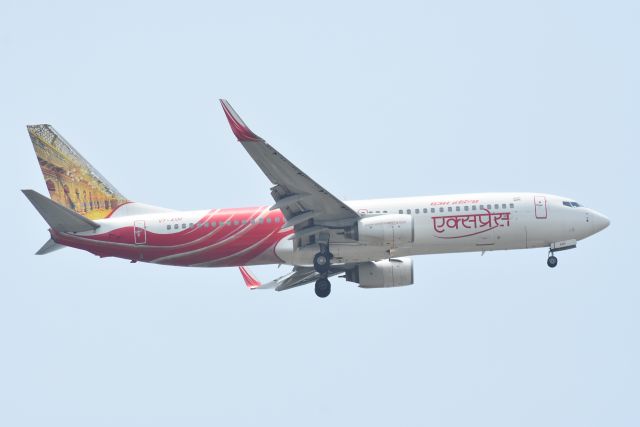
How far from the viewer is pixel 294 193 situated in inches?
2415

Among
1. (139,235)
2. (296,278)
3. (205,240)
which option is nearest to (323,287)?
(296,278)

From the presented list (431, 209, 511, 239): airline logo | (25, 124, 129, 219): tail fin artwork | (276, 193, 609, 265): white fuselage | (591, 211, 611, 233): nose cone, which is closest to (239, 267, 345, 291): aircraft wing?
(276, 193, 609, 265): white fuselage

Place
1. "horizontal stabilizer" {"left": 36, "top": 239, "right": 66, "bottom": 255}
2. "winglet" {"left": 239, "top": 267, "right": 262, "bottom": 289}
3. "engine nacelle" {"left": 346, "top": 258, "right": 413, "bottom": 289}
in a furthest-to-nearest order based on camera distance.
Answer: "winglet" {"left": 239, "top": 267, "right": 262, "bottom": 289} → "engine nacelle" {"left": 346, "top": 258, "right": 413, "bottom": 289} → "horizontal stabilizer" {"left": 36, "top": 239, "right": 66, "bottom": 255}

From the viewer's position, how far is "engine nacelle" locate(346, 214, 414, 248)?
62406mm

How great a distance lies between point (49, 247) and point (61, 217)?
1955mm

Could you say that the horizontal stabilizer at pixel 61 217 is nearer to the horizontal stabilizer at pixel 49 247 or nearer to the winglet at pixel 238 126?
the horizontal stabilizer at pixel 49 247

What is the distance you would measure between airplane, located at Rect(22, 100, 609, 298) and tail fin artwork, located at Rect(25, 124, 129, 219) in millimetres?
89

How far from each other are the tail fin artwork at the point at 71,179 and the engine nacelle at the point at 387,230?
1336cm

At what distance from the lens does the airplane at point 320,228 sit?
63219mm

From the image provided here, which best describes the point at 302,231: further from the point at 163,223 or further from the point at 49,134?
the point at 49,134

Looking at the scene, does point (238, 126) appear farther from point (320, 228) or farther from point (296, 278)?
point (296, 278)

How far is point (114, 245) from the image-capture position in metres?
64.7

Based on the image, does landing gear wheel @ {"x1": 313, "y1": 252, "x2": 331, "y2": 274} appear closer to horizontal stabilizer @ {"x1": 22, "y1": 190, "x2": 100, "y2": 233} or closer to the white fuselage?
the white fuselage

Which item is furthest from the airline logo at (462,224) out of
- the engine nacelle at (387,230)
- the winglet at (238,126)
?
the winglet at (238,126)
